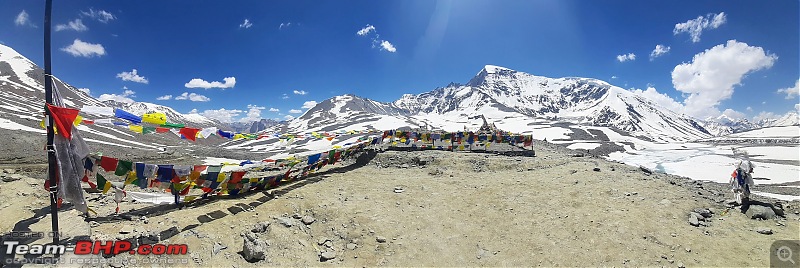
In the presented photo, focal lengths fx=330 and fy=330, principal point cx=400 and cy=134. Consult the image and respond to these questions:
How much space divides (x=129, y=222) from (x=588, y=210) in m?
14.5

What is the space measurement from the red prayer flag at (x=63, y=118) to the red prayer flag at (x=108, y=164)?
92.6 inches

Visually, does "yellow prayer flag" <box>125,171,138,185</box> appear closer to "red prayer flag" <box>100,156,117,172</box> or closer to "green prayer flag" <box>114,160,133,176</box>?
"green prayer flag" <box>114,160,133,176</box>

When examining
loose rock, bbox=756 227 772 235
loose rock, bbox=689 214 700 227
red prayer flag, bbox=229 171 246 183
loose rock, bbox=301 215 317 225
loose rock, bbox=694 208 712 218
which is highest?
red prayer flag, bbox=229 171 246 183

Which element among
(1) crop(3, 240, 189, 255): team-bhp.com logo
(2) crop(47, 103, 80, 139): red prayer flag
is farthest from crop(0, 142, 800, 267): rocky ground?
(2) crop(47, 103, 80, 139): red prayer flag

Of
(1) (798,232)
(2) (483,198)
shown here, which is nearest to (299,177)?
(2) (483,198)

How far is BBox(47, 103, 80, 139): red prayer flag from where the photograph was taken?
23.6 feet

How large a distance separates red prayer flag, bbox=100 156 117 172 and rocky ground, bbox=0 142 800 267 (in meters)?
1.34

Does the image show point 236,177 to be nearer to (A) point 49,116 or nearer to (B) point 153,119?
(B) point 153,119

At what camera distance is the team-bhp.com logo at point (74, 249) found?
22.6ft

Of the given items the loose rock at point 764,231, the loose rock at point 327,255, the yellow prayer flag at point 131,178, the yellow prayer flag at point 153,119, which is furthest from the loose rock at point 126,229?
the loose rock at point 764,231

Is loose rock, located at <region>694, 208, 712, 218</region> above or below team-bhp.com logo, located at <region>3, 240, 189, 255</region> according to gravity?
above

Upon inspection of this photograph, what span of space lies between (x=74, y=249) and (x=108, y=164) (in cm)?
324

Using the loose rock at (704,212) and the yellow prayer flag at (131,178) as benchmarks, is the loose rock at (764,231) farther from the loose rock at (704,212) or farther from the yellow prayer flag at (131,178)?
the yellow prayer flag at (131,178)

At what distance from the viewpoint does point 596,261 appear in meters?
8.92
